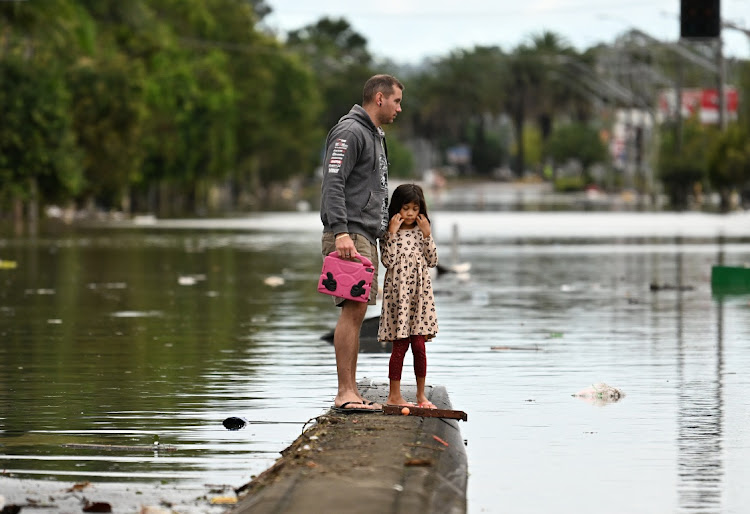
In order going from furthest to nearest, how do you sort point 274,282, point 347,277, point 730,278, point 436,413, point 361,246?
point 274,282
point 730,278
point 361,246
point 347,277
point 436,413

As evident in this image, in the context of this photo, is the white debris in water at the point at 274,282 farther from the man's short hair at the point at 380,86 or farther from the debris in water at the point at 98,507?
the debris in water at the point at 98,507

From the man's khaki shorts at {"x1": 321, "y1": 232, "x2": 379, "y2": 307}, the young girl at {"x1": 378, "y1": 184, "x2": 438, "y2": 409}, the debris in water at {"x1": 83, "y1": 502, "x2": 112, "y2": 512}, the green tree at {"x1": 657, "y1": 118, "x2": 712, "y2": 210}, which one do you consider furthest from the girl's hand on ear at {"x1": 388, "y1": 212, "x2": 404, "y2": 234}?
the green tree at {"x1": 657, "y1": 118, "x2": 712, "y2": 210}

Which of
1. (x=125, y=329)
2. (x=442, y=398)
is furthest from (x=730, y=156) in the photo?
(x=442, y=398)

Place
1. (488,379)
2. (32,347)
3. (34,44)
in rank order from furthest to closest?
(34,44) < (32,347) < (488,379)

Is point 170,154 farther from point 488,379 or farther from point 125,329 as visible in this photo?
point 488,379

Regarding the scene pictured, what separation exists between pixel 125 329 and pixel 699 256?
19.1m

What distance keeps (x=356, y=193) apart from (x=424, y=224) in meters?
0.47

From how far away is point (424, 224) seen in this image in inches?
431

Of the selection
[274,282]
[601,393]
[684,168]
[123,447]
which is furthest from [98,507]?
[684,168]

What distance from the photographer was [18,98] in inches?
2217

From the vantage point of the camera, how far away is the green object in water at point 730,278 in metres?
25.8

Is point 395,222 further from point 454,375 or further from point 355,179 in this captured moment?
point 454,375

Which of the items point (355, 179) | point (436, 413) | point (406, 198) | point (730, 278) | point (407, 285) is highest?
→ point (355, 179)

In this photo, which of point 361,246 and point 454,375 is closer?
point 361,246
